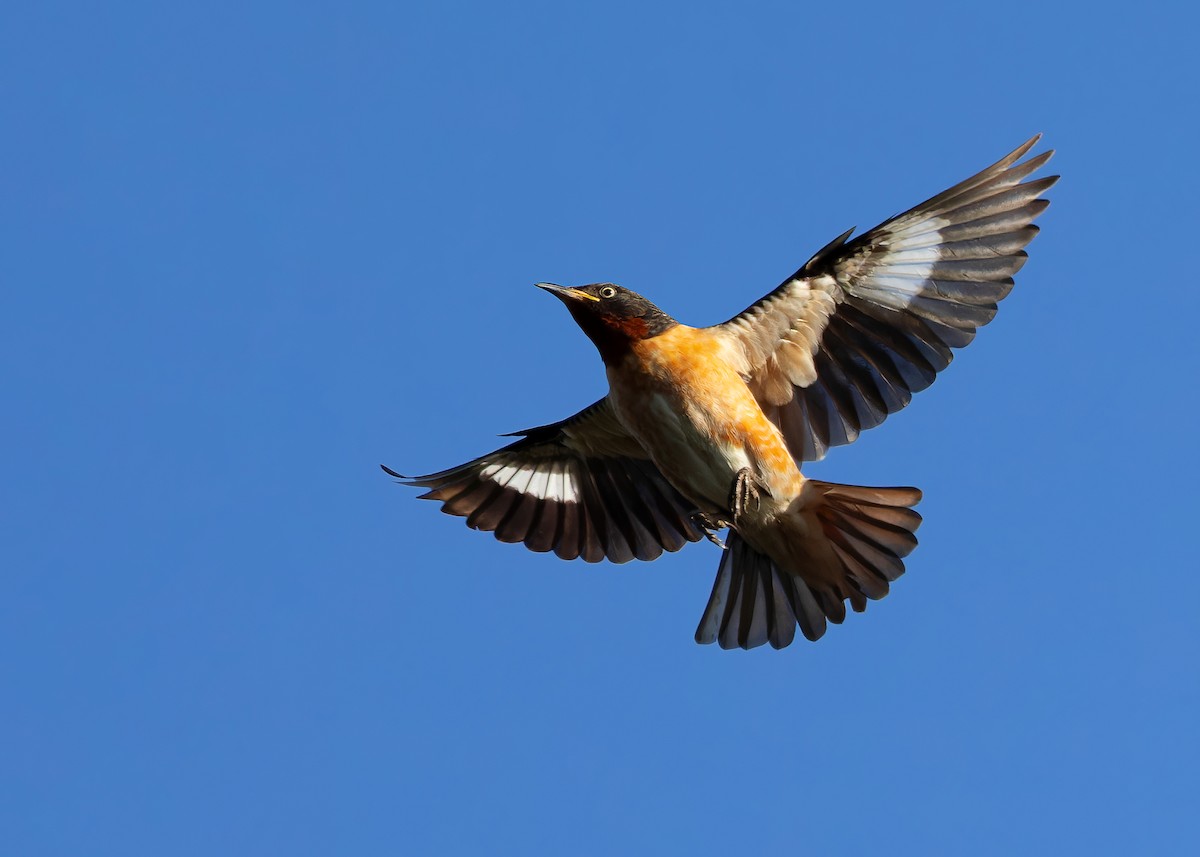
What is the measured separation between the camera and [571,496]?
1077cm

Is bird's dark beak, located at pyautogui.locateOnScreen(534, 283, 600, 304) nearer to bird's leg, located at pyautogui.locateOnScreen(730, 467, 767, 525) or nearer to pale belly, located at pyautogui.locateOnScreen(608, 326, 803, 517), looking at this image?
pale belly, located at pyautogui.locateOnScreen(608, 326, 803, 517)

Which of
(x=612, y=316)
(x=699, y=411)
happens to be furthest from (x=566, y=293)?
(x=699, y=411)

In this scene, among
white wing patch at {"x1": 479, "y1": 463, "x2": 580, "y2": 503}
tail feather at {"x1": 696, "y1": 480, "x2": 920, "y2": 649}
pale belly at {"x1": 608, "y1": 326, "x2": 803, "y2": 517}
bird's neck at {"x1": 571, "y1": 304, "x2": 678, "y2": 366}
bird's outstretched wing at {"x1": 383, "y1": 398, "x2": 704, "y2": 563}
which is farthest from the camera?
white wing patch at {"x1": 479, "y1": 463, "x2": 580, "y2": 503}

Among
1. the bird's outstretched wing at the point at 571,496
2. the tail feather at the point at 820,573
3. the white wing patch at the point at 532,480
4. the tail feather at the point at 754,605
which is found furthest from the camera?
the white wing patch at the point at 532,480

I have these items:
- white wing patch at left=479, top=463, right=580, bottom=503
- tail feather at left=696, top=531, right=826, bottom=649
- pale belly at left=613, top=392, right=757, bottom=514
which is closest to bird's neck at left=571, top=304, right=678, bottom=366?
pale belly at left=613, top=392, right=757, bottom=514

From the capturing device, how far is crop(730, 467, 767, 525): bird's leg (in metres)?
9.05

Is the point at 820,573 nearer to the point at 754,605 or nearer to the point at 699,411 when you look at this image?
the point at 754,605

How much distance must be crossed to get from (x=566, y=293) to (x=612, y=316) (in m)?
0.35

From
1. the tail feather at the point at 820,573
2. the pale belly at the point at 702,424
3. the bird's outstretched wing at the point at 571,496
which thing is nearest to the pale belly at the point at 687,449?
the pale belly at the point at 702,424

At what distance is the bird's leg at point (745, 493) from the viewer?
9.05 meters

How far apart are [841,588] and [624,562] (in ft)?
5.48

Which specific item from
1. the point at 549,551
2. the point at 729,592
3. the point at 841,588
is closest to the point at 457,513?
the point at 549,551

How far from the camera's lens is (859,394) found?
9531 millimetres

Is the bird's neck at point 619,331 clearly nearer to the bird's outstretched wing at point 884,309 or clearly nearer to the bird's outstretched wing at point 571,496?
the bird's outstretched wing at point 884,309
